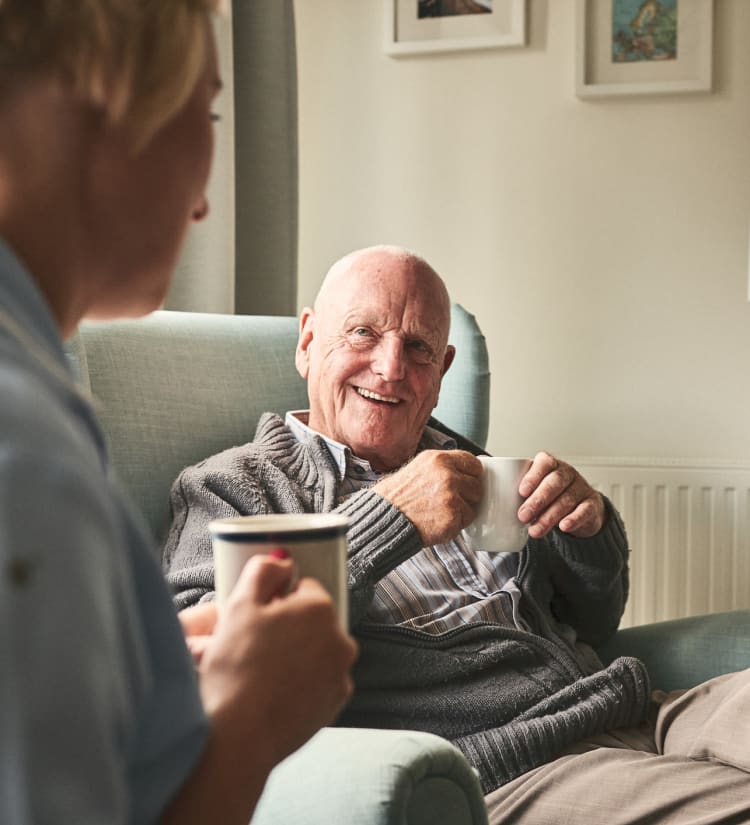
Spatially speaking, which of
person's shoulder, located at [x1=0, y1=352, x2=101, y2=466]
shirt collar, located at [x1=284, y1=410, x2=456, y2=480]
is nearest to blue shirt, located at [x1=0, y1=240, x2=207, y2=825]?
person's shoulder, located at [x1=0, y1=352, x2=101, y2=466]

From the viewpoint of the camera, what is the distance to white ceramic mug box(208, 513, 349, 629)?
62 centimetres

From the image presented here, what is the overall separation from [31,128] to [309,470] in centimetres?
109

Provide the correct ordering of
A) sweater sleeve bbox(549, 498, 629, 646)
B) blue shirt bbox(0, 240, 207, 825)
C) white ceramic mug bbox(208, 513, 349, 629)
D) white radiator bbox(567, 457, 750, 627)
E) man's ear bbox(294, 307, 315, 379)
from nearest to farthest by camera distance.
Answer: blue shirt bbox(0, 240, 207, 825) → white ceramic mug bbox(208, 513, 349, 629) → sweater sleeve bbox(549, 498, 629, 646) → man's ear bbox(294, 307, 315, 379) → white radiator bbox(567, 457, 750, 627)

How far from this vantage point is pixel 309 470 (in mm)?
1547

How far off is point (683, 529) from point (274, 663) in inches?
86.4

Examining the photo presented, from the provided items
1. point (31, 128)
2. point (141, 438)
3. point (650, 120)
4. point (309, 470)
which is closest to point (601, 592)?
point (309, 470)

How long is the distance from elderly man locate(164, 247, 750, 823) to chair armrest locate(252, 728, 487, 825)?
0.94 ft

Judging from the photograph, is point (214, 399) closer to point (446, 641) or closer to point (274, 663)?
point (446, 641)

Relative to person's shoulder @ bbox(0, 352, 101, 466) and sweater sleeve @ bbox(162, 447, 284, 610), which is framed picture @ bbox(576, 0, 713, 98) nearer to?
sweater sleeve @ bbox(162, 447, 284, 610)

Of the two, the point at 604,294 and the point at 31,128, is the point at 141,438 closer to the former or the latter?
the point at 31,128

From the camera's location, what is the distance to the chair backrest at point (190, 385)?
1.56 metres

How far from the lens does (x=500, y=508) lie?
1356 millimetres

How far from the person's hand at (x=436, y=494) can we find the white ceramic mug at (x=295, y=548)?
2.23 ft

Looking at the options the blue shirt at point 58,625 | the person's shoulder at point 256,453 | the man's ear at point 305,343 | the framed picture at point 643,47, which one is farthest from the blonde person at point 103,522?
the framed picture at point 643,47
